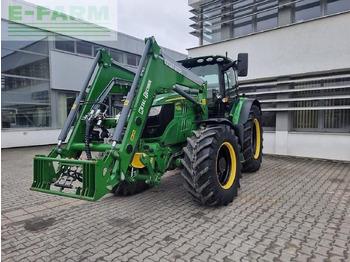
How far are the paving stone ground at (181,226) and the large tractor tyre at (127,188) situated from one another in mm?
106

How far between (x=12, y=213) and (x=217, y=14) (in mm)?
9442

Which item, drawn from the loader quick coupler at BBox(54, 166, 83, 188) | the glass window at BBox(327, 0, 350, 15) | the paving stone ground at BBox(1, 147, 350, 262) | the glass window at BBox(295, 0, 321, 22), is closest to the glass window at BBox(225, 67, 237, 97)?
the paving stone ground at BBox(1, 147, 350, 262)

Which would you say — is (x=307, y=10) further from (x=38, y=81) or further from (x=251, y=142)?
(x=38, y=81)

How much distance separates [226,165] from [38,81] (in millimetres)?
10975

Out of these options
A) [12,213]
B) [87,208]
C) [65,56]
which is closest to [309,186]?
[87,208]

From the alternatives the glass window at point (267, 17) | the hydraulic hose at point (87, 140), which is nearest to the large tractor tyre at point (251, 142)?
the hydraulic hose at point (87, 140)

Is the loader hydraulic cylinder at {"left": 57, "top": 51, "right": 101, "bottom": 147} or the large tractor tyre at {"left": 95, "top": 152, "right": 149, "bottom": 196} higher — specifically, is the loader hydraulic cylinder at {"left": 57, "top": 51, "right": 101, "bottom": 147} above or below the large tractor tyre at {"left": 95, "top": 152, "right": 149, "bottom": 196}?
above

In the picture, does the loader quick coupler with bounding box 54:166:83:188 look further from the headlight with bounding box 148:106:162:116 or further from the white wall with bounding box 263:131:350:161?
the white wall with bounding box 263:131:350:161

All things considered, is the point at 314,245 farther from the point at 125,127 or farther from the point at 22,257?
the point at 22,257

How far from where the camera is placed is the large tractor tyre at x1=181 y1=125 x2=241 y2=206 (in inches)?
139

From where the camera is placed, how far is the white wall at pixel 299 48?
7023mm

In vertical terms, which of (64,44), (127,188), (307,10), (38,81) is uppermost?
(64,44)

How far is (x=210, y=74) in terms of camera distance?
5094 mm

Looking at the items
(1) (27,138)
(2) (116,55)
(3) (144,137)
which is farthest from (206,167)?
(2) (116,55)
